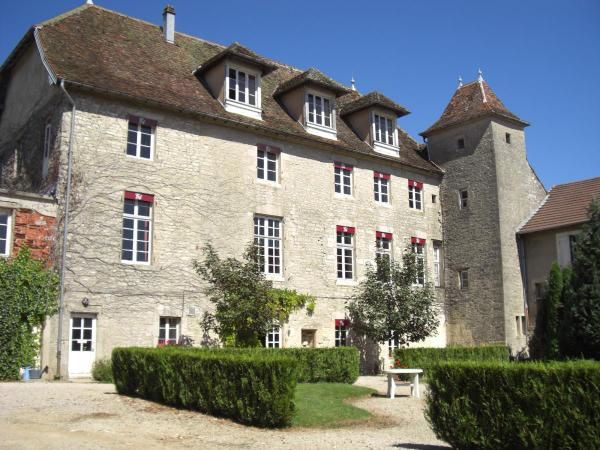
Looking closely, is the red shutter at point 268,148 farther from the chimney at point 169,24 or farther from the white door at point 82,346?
the white door at point 82,346

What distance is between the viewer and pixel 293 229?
21406 millimetres

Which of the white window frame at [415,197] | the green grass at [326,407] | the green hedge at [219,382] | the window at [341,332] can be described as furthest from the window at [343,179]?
the green hedge at [219,382]

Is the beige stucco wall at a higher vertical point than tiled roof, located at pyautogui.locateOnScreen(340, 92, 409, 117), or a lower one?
lower

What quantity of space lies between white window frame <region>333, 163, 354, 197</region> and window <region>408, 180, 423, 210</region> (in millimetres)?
3259

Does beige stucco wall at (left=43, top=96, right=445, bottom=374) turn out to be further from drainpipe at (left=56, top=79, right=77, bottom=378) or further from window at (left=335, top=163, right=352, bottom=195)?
window at (left=335, top=163, right=352, bottom=195)

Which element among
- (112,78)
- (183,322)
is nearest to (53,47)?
(112,78)

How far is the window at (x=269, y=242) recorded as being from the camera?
2055cm

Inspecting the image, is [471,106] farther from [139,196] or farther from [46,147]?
[46,147]

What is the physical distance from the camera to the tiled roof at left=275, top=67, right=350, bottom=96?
74.4 feet

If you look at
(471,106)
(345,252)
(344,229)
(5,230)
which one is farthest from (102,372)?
(471,106)

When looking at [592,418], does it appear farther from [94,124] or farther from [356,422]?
[94,124]

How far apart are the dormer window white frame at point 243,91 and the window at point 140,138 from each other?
302 cm

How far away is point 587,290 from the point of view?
46.6 feet

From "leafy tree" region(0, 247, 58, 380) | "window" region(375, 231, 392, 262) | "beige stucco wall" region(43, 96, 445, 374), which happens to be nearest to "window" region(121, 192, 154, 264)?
"beige stucco wall" region(43, 96, 445, 374)
